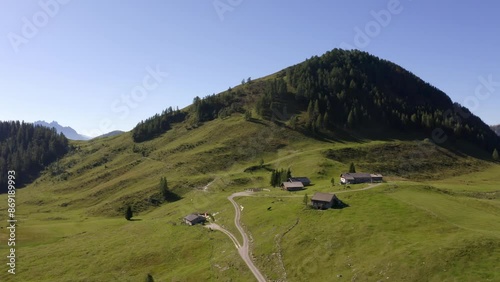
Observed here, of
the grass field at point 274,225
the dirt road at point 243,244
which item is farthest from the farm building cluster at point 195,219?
the dirt road at point 243,244

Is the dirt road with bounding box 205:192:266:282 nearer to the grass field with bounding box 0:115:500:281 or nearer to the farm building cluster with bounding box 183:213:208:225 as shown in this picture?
the grass field with bounding box 0:115:500:281

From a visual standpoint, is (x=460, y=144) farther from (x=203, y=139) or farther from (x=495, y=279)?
(x=495, y=279)

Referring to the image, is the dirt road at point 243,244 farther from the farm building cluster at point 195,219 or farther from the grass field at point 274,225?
the farm building cluster at point 195,219

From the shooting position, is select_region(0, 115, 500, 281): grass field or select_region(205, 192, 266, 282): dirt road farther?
select_region(205, 192, 266, 282): dirt road

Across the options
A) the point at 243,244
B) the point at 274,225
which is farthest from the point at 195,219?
the point at 274,225

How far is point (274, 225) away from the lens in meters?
75.3

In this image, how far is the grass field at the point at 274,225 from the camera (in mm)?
52281

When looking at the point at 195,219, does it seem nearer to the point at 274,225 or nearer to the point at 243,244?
the point at 243,244

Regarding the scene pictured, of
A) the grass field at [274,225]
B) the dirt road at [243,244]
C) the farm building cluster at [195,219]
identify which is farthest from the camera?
the farm building cluster at [195,219]

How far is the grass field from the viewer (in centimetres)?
5228

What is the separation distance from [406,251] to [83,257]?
226 feet

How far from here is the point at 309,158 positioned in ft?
493

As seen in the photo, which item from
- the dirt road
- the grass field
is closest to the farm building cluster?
the grass field

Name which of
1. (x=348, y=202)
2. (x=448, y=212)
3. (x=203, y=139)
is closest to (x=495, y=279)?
(x=448, y=212)
